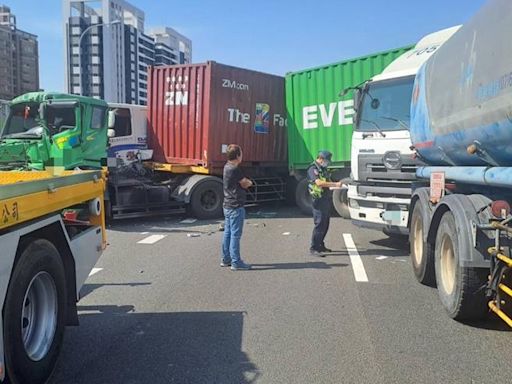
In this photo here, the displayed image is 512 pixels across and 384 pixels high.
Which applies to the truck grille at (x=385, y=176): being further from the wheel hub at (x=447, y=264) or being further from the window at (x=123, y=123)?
the window at (x=123, y=123)

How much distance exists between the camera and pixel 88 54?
141 ft

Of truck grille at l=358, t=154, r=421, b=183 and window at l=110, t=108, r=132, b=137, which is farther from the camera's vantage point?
window at l=110, t=108, r=132, b=137

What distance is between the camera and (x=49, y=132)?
11.1 meters

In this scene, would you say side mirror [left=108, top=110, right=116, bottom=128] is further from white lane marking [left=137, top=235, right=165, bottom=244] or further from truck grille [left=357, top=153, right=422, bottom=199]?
truck grille [left=357, top=153, right=422, bottom=199]

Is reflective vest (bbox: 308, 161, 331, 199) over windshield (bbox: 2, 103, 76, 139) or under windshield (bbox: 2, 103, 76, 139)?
under

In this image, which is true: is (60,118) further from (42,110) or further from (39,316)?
(39,316)

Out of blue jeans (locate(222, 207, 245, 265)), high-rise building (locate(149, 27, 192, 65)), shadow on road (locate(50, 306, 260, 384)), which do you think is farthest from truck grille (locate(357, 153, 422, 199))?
high-rise building (locate(149, 27, 192, 65))

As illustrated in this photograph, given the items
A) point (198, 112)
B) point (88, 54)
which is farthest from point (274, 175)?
point (88, 54)

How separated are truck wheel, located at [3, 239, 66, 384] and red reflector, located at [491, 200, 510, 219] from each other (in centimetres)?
342

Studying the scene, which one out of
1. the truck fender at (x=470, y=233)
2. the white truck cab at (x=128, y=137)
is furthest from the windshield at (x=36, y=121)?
the truck fender at (x=470, y=233)

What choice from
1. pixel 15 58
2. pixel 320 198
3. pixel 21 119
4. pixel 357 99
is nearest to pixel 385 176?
pixel 320 198

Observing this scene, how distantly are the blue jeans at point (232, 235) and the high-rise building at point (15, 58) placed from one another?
27.8 meters

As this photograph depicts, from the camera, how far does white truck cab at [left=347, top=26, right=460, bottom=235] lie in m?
8.46

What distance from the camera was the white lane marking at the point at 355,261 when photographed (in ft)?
23.1
